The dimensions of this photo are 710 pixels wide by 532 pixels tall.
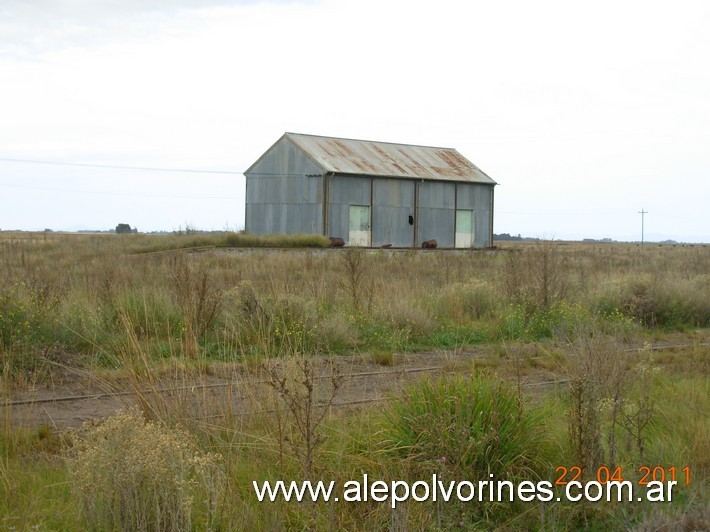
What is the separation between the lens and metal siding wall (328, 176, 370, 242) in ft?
119

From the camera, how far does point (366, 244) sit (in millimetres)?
37469

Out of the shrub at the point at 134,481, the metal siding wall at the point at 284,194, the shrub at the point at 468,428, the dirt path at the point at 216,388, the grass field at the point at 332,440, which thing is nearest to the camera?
the shrub at the point at 134,481

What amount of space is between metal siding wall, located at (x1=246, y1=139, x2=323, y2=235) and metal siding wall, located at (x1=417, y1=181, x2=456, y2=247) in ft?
18.7

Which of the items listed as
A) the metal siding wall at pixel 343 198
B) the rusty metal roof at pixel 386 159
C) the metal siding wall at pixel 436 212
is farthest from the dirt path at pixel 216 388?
the metal siding wall at pixel 436 212

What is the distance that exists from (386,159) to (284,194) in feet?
18.8

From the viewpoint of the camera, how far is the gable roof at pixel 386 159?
3759cm

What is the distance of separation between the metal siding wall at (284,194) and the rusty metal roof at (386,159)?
0.78 meters

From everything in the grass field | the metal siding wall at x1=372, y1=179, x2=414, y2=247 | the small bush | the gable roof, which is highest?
the gable roof

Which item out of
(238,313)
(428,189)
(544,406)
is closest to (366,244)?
(428,189)

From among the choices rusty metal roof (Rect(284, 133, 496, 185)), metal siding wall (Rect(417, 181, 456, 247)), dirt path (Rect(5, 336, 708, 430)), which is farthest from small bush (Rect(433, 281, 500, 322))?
metal siding wall (Rect(417, 181, 456, 247))

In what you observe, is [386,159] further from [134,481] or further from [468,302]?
[134,481]

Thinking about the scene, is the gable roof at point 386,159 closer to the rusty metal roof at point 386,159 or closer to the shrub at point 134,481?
the rusty metal roof at point 386,159

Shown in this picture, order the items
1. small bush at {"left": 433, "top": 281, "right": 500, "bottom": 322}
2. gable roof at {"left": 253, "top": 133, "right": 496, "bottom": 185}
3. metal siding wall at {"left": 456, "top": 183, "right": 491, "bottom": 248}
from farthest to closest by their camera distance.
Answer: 1. metal siding wall at {"left": 456, "top": 183, "right": 491, "bottom": 248}
2. gable roof at {"left": 253, "top": 133, "right": 496, "bottom": 185}
3. small bush at {"left": 433, "top": 281, "right": 500, "bottom": 322}

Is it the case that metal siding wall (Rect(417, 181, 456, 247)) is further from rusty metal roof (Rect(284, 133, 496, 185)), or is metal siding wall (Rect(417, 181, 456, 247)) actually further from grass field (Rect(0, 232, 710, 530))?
grass field (Rect(0, 232, 710, 530))
